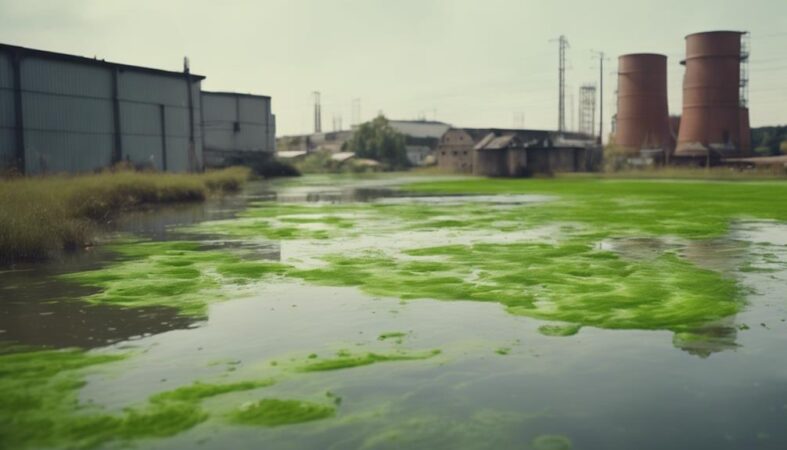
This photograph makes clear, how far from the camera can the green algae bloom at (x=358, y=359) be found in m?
5.22

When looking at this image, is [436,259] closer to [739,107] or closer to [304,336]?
[304,336]

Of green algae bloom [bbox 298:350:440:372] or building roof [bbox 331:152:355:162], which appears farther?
building roof [bbox 331:152:355:162]

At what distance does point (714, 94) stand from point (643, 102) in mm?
5650

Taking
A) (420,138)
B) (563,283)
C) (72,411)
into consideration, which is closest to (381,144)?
(420,138)

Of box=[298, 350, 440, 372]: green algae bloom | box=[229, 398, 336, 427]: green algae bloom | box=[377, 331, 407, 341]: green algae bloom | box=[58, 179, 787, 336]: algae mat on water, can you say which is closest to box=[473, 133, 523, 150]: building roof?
box=[58, 179, 787, 336]: algae mat on water

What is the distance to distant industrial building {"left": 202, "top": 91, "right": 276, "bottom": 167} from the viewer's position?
173ft

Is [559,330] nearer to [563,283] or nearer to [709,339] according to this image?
[709,339]

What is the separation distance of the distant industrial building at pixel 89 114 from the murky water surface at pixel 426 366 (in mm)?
20616

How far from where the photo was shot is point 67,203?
1619cm

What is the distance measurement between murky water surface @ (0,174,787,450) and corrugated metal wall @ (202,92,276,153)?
45.1 meters

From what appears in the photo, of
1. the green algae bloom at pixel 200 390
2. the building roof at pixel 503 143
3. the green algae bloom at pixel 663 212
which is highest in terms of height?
the building roof at pixel 503 143

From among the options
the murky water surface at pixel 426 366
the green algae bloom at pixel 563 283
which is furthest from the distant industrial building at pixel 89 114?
the murky water surface at pixel 426 366

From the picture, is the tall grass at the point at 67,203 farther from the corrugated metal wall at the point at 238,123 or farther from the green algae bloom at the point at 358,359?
the corrugated metal wall at the point at 238,123

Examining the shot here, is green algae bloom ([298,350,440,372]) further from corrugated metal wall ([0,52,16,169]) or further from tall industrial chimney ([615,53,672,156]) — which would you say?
tall industrial chimney ([615,53,672,156])
